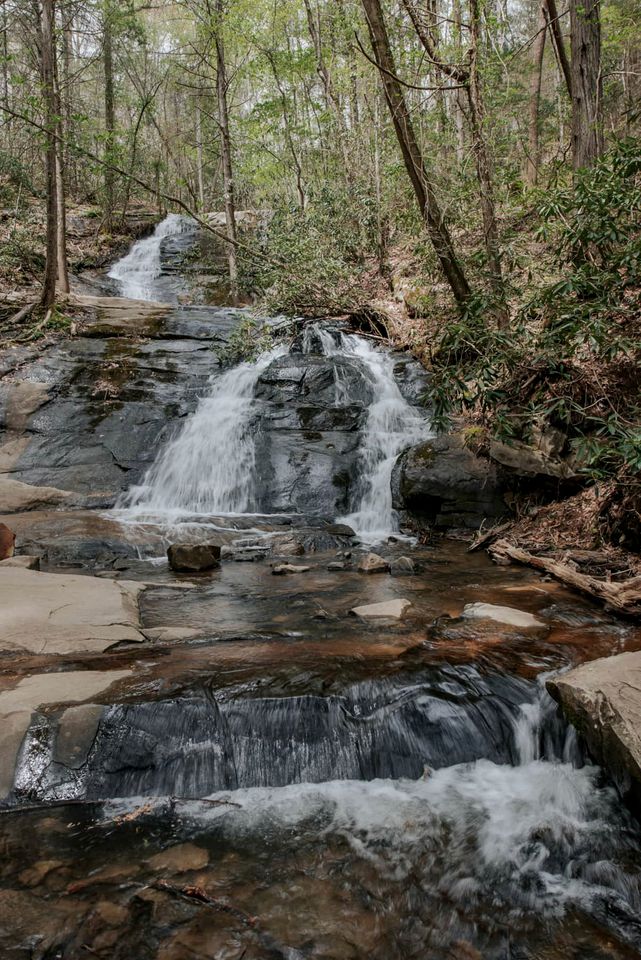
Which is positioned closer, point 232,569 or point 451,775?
point 451,775

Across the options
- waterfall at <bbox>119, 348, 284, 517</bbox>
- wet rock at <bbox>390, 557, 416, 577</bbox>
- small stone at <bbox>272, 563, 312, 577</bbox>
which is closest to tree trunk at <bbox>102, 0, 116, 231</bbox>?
waterfall at <bbox>119, 348, 284, 517</bbox>

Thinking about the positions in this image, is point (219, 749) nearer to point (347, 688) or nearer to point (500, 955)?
point (347, 688)

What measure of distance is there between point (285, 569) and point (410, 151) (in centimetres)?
536

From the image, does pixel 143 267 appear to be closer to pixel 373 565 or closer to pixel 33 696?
pixel 373 565

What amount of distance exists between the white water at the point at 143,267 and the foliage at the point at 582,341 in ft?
44.3

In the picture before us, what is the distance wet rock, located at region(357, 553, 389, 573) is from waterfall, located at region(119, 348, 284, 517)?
2.98 metres

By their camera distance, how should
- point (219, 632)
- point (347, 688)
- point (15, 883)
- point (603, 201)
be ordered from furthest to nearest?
point (603, 201) < point (219, 632) < point (347, 688) < point (15, 883)

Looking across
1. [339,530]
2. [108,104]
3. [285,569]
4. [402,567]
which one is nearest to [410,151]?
[339,530]

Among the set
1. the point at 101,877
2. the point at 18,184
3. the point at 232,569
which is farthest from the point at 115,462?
the point at 18,184

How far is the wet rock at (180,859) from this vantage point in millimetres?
2553

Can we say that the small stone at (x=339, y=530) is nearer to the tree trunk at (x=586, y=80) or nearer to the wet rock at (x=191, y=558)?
the wet rock at (x=191, y=558)

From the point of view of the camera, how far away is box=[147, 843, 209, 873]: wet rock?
101 inches

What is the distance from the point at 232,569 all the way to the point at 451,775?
3859mm

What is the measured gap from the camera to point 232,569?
6664 millimetres
